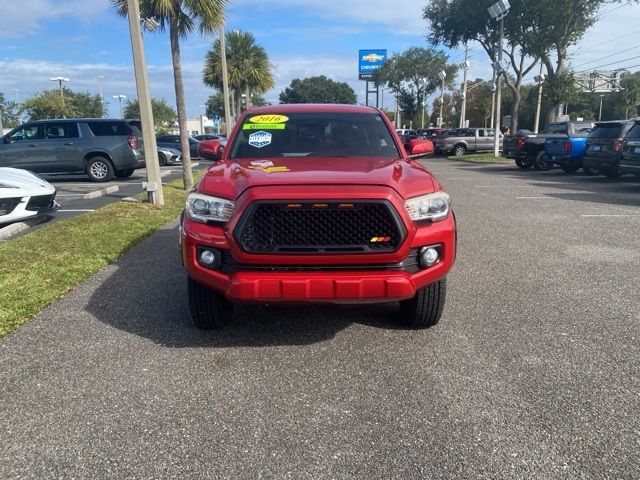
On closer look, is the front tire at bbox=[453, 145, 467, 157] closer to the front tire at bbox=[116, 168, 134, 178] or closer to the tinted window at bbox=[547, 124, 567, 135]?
the tinted window at bbox=[547, 124, 567, 135]

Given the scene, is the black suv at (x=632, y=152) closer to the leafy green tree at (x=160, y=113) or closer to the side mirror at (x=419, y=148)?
the side mirror at (x=419, y=148)

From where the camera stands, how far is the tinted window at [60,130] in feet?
47.3

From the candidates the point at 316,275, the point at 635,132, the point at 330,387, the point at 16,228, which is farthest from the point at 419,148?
the point at 635,132

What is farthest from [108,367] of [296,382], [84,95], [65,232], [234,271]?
[84,95]

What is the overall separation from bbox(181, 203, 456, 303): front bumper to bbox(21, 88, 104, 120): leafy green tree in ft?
183

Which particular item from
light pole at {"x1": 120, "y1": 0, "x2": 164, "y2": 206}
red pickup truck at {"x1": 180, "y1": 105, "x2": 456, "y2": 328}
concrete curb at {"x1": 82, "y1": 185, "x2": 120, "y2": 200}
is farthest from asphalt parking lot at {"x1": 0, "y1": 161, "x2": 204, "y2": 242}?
red pickup truck at {"x1": 180, "y1": 105, "x2": 456, "y2": 328}

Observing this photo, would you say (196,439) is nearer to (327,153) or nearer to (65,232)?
(327,153)

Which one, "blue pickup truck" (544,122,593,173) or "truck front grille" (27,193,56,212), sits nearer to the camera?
"truck front grille" (27,193,56,212)

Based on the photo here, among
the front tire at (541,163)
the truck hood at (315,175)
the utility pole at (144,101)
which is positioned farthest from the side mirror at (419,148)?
the front tire at (541,163)

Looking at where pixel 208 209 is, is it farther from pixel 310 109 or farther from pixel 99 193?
pixel 99 193

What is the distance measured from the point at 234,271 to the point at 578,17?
2989 cm

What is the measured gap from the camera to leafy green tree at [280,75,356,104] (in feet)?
292

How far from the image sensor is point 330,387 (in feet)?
9.99

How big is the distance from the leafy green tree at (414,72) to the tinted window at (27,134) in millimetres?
51385
